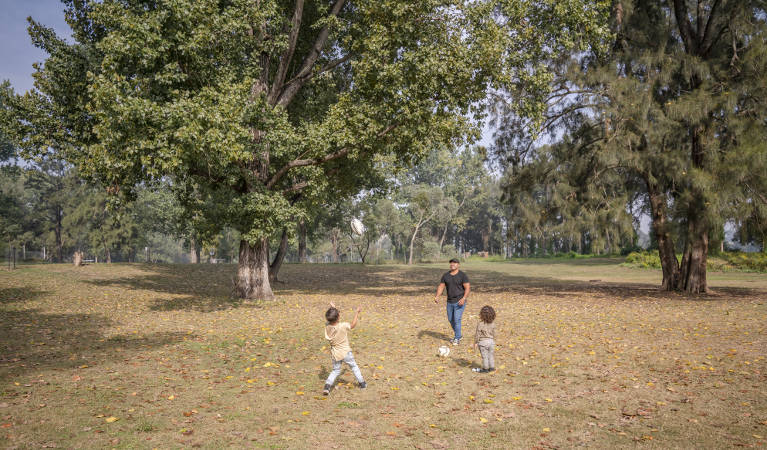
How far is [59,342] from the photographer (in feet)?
33.0

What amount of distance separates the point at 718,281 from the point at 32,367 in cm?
3020

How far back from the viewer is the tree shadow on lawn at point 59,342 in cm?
831

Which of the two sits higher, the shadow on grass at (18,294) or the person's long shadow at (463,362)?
the shadow on grass at (18,294)

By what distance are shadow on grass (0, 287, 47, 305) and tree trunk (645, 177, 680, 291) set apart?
2396 cm

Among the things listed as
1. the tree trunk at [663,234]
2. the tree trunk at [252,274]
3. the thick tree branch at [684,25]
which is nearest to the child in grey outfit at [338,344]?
the tree trunk at [252,274]

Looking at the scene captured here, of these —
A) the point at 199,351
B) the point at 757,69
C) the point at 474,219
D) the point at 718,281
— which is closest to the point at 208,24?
the point at 199,351

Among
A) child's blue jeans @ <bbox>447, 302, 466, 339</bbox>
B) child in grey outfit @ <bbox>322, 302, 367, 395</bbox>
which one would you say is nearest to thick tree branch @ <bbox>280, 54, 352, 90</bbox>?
child's blue jeans @ <bbox>447, 302, 466, 339</bbox>

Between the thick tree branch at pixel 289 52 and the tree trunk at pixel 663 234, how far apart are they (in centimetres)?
1478

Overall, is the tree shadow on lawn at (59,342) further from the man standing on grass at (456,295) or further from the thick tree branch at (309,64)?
the thick tree branch at (309,64)

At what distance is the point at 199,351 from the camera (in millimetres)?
9523

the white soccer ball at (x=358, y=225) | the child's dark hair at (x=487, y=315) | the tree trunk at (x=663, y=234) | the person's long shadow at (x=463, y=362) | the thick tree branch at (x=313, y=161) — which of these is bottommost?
the person's long shadow at (x=463, y=362)

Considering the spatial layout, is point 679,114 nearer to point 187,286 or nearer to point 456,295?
point 456,295

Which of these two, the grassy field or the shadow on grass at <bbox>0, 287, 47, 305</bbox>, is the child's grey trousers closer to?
the grassy field

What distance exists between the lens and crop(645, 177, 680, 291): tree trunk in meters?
18.0
